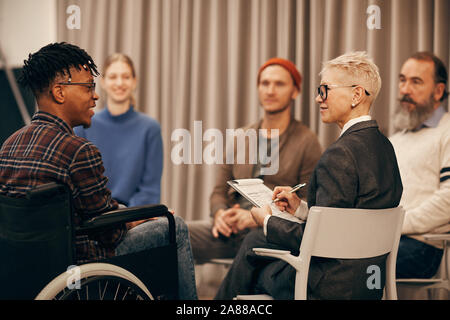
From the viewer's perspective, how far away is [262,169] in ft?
7.55

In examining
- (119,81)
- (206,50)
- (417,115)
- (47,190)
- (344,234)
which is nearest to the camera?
(47,190)

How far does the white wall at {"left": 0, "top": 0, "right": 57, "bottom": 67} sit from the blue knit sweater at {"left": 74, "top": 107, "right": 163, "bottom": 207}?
111 cm

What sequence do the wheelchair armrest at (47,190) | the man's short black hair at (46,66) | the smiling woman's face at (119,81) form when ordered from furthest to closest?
the smiling woman's face at (119,81) → the man's short black hair at (46,66) → the wheelchair armrest at (47,190)

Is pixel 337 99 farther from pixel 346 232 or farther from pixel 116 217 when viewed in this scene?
pixel 116 217

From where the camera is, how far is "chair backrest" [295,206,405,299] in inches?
50.0

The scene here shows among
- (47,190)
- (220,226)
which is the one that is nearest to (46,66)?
(47,190)

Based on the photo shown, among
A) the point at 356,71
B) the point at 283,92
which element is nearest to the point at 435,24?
the point at 283,92

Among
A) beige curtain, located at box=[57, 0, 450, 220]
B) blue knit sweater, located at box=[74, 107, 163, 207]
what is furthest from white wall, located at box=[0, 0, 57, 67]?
blue knit sweater, located at box=[74, 107, 163, 207]

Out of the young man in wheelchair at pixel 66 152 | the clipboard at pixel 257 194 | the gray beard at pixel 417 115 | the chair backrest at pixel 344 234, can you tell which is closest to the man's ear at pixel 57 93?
the young man in wheelchair at pixel 66 152

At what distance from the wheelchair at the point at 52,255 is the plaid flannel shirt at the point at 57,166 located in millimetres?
60

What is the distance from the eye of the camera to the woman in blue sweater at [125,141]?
2.21 metres

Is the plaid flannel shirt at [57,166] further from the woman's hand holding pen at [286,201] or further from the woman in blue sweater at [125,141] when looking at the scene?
the woman in blue sweater at [125,141]

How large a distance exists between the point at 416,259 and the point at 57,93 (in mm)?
1604
